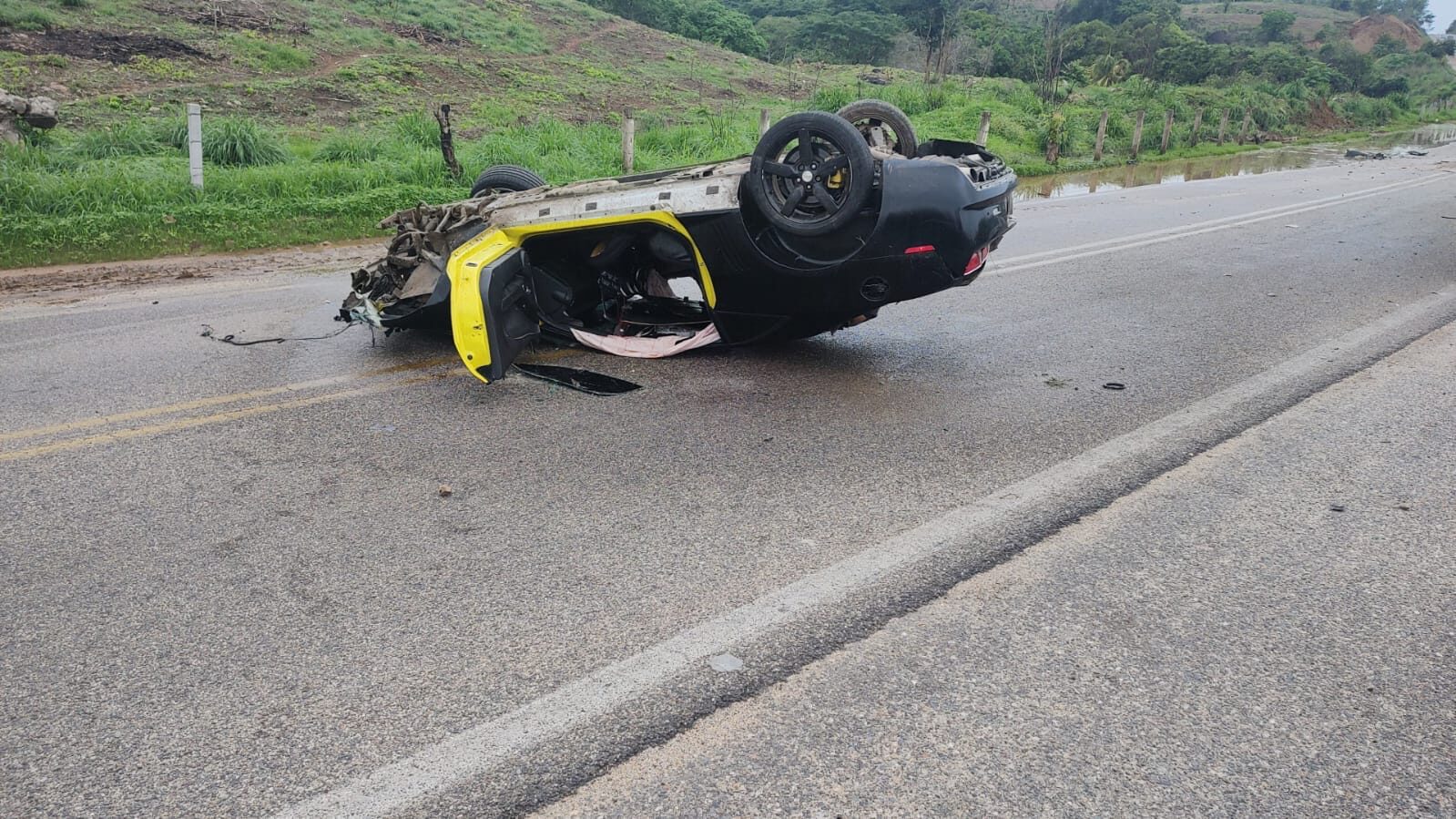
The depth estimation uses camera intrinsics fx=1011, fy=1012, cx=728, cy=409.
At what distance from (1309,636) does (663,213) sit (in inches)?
140

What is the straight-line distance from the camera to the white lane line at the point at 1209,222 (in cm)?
955

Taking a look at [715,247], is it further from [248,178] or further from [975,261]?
[248,178]

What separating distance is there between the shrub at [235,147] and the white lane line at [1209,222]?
10.0 m

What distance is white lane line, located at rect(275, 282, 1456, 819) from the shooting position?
2291 millimetres

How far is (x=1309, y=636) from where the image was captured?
2.93m

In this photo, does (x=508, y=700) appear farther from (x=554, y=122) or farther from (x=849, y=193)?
(x=554, y=122)

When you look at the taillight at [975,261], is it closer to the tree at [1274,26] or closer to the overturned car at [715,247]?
the overturned car at [715,247]

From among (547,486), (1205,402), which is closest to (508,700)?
(547,486)

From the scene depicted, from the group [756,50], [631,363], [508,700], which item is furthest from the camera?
[756,50]

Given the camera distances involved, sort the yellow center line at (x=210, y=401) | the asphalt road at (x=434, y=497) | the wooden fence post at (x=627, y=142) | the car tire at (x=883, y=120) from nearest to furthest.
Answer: the asphalt road at (x=434, y=497) < the yellow center line at (x=210, y=401) < the car tire at (x=883, y=120) < the wooden fence post at (x=627, y=142)

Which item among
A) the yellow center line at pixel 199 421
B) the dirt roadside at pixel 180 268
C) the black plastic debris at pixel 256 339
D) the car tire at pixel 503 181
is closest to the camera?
the yellow center line at pixel 199 421

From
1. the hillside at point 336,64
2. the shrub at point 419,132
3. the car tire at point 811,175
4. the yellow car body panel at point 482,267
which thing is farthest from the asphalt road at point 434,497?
the hillside at point 336,64

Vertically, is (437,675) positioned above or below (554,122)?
below

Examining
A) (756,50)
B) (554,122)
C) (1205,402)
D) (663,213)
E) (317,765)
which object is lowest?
(317,765)
